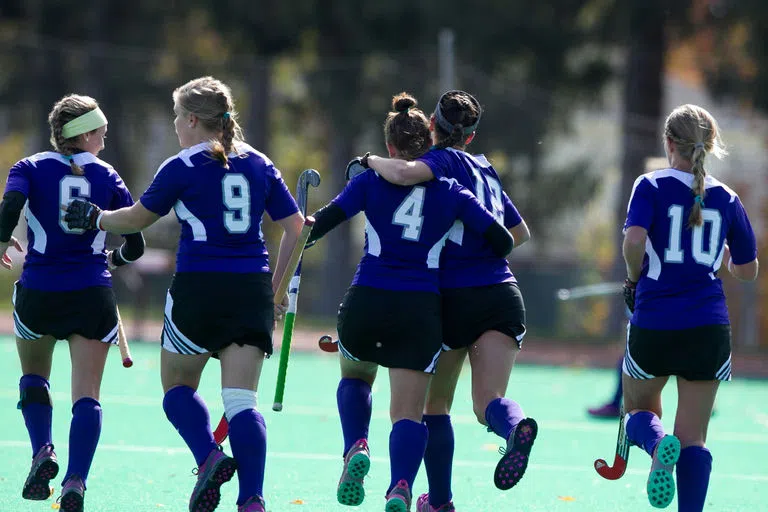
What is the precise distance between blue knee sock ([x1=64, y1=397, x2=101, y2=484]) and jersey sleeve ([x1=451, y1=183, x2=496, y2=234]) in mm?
1848

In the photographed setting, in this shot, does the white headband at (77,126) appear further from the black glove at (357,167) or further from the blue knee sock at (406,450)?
the blue knee sock at (406,450)

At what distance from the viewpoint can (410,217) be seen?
540cm

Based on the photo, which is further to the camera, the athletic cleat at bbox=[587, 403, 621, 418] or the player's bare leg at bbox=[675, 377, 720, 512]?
the athletic cleat at bbox=[587, 403, 621, 418]

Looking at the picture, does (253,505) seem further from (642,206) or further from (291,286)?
(642,206)

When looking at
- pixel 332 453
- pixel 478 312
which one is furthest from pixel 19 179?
pixel 332 453

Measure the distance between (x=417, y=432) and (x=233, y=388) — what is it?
783 millimetres

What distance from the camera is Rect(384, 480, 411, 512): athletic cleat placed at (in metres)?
5.16

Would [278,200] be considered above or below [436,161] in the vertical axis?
below

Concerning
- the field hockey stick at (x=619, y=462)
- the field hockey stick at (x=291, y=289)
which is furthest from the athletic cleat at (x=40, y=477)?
the field hockey stick at (x=619, y=462)

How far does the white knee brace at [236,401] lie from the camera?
208 inches

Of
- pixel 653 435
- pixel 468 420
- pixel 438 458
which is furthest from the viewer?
pixel 468 420

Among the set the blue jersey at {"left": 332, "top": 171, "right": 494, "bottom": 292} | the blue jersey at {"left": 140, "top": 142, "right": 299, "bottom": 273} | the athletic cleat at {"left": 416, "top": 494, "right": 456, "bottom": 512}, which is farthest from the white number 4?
the athletic cleat at {"left": 416, "top": 494, "right": 456, "bottom": 512}

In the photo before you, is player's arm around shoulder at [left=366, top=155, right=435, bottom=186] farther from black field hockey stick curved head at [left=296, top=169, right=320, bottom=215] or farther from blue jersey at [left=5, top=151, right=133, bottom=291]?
blue jersey at [left=5, top=151, right=133, bottom=291]

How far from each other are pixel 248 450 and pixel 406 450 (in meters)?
0.65
